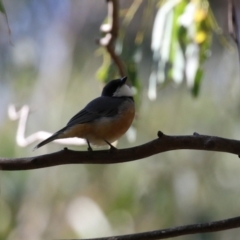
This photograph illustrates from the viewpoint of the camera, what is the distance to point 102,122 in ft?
7.51

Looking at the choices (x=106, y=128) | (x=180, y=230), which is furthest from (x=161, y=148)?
(x=106, y=128)

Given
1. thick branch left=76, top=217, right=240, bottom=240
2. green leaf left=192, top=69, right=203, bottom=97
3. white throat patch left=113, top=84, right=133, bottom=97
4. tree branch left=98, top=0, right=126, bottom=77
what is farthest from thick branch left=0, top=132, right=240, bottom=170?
white throat patch left=113, top=84, right=133, bottom=97

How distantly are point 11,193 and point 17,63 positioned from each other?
3.33 feet

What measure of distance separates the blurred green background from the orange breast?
1208 mm

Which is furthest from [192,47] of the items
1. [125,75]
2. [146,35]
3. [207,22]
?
[146,35]

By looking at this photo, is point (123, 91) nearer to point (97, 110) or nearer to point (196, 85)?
point (97, 110)

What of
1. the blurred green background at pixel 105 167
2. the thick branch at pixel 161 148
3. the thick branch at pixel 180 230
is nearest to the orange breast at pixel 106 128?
the thick branch at pixel 161 148

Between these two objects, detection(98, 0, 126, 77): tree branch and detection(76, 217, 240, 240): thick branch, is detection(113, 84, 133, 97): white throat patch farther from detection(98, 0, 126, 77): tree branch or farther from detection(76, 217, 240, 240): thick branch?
detection(76, 217, 240, 240): thick branch

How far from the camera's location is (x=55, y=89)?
Result: 3715 mm

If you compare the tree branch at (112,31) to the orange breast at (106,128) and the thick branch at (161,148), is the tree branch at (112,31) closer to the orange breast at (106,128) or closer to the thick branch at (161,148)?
the orange breast at (106,128)

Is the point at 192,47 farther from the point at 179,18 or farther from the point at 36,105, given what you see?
the point at 36,105

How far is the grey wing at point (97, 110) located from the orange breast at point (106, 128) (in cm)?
3

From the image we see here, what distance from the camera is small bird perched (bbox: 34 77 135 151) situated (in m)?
2.19

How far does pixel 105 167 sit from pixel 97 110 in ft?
5.52
